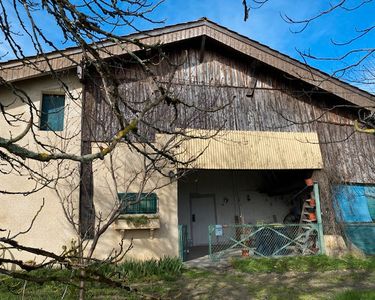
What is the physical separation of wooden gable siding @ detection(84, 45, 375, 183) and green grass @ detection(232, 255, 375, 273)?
287cm

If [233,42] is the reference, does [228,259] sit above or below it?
below

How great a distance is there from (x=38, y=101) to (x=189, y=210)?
7.62m

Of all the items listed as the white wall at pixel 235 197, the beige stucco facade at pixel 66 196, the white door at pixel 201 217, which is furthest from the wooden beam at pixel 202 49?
the white door at pixel 201 217

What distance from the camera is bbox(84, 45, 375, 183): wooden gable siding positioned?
10.9 m

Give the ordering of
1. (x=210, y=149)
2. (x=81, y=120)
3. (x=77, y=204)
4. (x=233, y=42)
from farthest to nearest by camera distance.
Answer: (x=233, y=42), (x=210, y=149), (x=81, y=120), (x=77, y=204)

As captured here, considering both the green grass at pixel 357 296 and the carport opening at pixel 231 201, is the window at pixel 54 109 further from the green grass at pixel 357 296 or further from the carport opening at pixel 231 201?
the green grass at pixel 357 296

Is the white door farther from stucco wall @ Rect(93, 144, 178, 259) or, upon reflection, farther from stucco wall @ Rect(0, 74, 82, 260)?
stucco wall @ Rect(0, 74, 82, 260)

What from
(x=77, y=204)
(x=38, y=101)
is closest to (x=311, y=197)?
(x=77, y=204)

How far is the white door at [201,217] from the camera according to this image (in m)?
14.4

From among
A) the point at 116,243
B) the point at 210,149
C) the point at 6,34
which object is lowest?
the point at 116,243

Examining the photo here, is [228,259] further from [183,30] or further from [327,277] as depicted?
[183,30]

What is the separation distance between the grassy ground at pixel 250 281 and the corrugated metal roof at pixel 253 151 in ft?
9.64

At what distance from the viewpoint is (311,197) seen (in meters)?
11.8

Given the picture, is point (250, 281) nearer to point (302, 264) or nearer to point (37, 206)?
point (302, 264)
